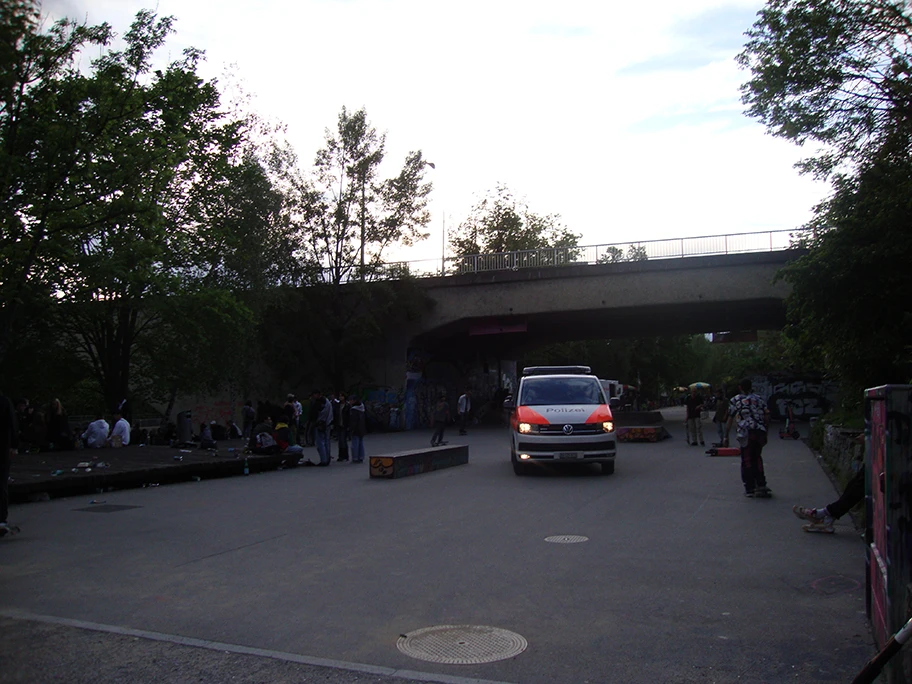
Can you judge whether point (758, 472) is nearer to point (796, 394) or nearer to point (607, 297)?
Result: point (607, 297)

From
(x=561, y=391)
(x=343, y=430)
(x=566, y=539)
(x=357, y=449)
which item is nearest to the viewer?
(x=566, y=539)

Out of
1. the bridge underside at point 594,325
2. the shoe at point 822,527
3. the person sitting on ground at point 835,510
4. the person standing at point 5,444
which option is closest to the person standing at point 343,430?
the person standing at point 5,444

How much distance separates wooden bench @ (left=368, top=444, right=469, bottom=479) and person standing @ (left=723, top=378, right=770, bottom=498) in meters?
6.84

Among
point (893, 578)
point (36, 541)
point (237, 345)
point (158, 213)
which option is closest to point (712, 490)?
point (893, 578)

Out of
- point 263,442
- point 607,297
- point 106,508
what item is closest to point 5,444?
point 106,508

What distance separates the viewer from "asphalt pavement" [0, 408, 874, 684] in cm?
486

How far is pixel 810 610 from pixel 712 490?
752 centimetres

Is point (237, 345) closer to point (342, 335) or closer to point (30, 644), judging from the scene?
point (342, 335)

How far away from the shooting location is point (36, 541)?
9102 millimetres

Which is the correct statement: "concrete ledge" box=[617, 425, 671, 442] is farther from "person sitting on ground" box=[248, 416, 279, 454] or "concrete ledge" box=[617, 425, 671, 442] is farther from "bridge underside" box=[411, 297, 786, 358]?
"person sitting on ground" box=[248, 416, 279, 454]

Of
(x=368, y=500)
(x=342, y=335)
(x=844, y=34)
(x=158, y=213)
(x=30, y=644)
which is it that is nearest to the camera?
(x=30, y=644)

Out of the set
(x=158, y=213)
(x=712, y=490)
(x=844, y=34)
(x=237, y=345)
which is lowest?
(x=712, y=490)

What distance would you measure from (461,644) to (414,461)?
11629 mm

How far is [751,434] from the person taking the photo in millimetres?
11758
